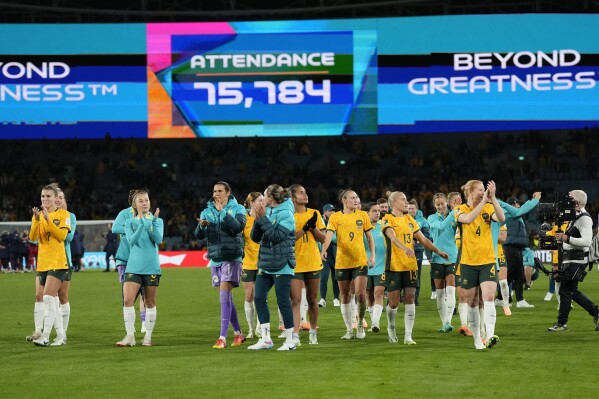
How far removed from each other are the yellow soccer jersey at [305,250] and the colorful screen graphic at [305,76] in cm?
2694

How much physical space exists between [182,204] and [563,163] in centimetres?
1851

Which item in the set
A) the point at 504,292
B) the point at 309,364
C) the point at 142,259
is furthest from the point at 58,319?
the point at 504,292

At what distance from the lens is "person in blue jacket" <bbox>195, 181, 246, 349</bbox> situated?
13.4 meters

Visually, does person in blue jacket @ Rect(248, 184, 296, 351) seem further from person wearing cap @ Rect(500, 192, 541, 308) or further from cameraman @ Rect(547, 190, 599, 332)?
person wearing cap @ Rect(500, 192, 541, 308)

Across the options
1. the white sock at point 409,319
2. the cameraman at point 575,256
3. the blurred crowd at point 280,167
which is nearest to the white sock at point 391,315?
the white sock at point 409,319

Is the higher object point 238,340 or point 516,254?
point 516,254

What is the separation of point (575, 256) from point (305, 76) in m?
26.6

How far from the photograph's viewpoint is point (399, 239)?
46.0 feet

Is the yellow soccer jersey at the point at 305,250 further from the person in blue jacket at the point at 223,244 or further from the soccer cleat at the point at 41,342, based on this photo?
the soccer cleat at the point at 41,342

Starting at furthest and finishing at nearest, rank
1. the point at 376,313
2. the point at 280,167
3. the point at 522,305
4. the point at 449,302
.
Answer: the point at 280,167
the point at 522,305
the point at 449,302
the point at 376,313

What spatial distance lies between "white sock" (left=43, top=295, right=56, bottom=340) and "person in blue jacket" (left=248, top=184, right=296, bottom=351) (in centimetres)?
292

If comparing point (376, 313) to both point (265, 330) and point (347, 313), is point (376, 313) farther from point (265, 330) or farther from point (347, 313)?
point (265, 330)

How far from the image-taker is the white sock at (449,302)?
15570mm

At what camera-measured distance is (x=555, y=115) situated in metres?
40.2
